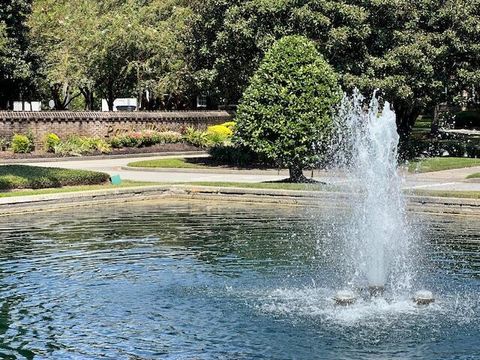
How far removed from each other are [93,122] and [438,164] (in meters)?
17.8

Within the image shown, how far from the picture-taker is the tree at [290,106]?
26938 millimetres

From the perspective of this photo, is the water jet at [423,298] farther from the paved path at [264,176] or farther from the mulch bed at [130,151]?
→ the mulch bed at [130,151]

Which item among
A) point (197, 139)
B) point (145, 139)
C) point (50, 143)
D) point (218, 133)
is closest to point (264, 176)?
point (50, 143)

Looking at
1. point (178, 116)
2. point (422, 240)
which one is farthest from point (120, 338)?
point (178, 116)

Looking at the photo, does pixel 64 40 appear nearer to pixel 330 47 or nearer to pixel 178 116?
pixel 178 116

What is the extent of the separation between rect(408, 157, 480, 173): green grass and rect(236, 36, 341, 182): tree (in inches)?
276

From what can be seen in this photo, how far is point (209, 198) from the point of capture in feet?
82.8

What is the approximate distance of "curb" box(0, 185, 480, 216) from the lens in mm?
22062

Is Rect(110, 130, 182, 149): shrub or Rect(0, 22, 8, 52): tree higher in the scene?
Rect(0, 22, 8, 52): tree

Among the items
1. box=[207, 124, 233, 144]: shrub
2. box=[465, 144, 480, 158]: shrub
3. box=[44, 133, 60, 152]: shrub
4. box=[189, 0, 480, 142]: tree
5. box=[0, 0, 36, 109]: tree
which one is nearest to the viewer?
box=[189, 0, 480, 142]: tree

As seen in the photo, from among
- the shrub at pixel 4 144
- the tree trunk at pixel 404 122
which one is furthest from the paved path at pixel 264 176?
the tree trunk at pixel 404 122

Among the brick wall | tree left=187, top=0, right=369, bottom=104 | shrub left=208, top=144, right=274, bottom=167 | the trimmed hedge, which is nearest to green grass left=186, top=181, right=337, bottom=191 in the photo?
the trimmed hedge

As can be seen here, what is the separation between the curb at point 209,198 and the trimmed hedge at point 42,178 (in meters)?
2.42

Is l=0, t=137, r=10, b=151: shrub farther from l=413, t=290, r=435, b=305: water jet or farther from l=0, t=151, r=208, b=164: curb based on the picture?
l=413, t=290, r=435, b=305: water jet
